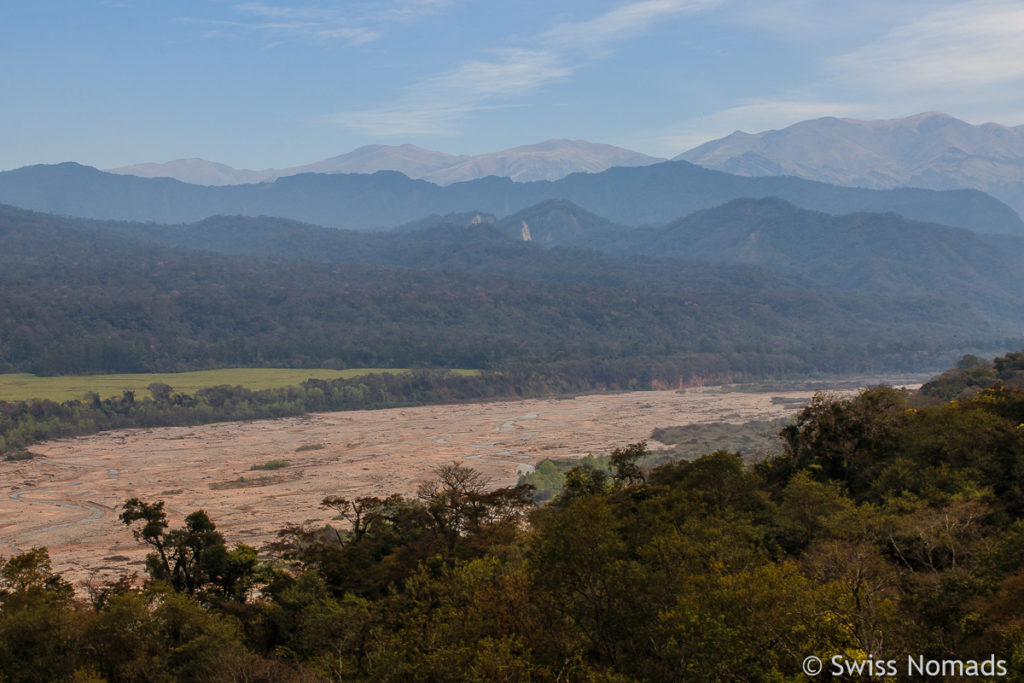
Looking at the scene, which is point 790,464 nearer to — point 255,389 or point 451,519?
point 451,519

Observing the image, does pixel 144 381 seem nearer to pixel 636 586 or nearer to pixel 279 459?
pixel 279 459

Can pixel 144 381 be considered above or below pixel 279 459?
above

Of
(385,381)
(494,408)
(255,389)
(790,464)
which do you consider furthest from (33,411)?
(790,464)

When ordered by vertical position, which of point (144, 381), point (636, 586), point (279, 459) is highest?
point (144, 381)

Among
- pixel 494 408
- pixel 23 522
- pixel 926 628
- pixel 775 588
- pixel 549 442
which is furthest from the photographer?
pixel 494 408

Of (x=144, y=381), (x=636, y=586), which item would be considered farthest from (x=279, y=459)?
(x=636, y=586)

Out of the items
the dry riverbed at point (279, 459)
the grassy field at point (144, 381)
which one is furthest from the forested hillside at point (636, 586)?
the grassy field at point (144, 381)

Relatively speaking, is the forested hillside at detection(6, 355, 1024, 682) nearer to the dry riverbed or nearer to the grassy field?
the dry riverbed
